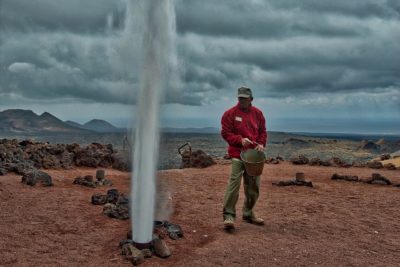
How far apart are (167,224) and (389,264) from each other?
320 cm

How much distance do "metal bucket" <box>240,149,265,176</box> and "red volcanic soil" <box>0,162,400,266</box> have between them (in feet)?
3.20

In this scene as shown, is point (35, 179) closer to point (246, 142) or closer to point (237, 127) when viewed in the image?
point (237, 127)

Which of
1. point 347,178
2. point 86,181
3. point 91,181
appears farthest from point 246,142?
point 347,178

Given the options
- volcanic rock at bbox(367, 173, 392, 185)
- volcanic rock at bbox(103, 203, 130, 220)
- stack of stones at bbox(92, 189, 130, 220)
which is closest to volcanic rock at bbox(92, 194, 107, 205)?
stack of stones at bbox(92, 189, 130, 220)

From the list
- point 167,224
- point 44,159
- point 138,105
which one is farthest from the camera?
point 44,159

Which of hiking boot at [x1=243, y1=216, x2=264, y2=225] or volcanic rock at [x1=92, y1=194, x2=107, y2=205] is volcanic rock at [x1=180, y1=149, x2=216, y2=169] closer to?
volcanic rock at [x1=92, y1=194, x2=107, y2=205]

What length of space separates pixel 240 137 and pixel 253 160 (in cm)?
40

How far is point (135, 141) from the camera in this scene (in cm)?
A: 577

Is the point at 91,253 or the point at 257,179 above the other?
the point at 257,179

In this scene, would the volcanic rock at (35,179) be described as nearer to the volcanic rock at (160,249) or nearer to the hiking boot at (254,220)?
the hiking boot at (254,220)

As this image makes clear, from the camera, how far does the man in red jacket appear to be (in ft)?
23.1

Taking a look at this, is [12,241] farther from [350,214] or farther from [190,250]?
[350,214]

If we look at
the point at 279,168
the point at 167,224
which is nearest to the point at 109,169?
the point at 279,168

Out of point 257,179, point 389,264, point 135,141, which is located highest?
point 135,141
